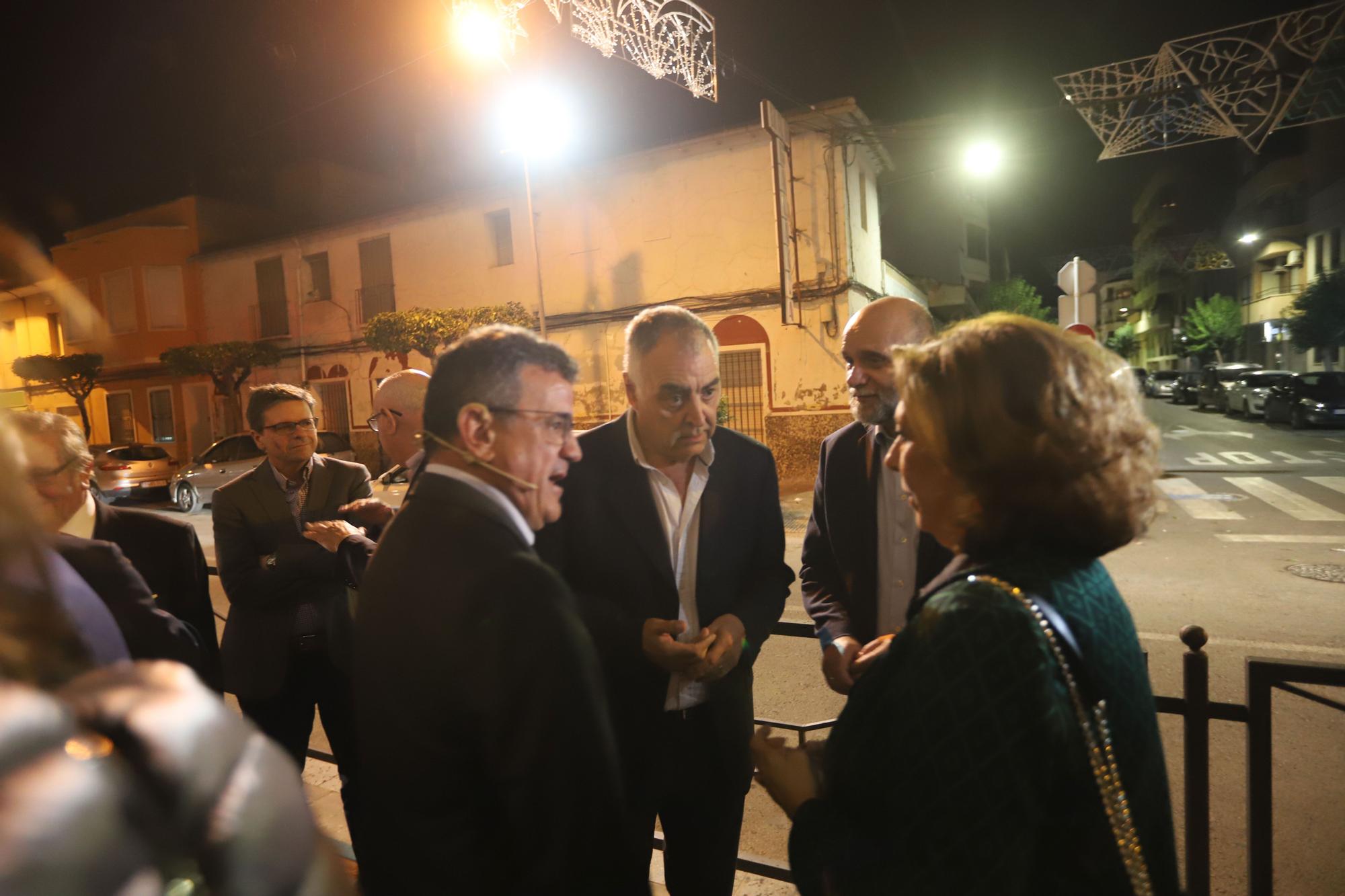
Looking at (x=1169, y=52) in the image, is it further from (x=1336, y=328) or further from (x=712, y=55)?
(x=1336, y=328)

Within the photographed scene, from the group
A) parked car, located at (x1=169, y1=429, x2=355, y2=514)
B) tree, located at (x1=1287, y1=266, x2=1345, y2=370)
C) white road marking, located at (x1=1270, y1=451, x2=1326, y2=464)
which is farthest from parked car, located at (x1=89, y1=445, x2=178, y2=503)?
tree, located at (x1=1287, y1=266, x2=1345, y2=370)

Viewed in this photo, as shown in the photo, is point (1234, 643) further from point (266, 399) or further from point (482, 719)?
point (266, 399)

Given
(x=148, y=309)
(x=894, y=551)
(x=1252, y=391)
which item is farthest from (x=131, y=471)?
(x=1252, y=391)

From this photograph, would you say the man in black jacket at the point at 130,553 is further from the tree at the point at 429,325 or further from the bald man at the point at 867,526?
the tree at the point at 429,325

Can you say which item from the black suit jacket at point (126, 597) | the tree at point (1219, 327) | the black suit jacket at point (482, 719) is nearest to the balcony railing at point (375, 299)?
the black suit jacket at point (126, 597)

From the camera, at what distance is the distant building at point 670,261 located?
15828 millimetres

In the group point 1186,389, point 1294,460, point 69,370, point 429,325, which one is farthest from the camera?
point 1186,389

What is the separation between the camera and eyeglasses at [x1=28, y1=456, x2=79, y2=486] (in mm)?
2500

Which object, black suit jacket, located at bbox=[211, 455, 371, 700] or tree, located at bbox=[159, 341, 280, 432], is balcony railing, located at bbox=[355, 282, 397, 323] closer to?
tree, located at bbox=[159, 341, 280, 432]

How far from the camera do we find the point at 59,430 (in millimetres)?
2602

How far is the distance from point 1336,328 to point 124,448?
40.0m

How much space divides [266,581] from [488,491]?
2062mm

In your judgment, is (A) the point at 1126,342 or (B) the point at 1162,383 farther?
(A) the point at 1126,342

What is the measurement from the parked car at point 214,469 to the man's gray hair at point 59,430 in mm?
14052
